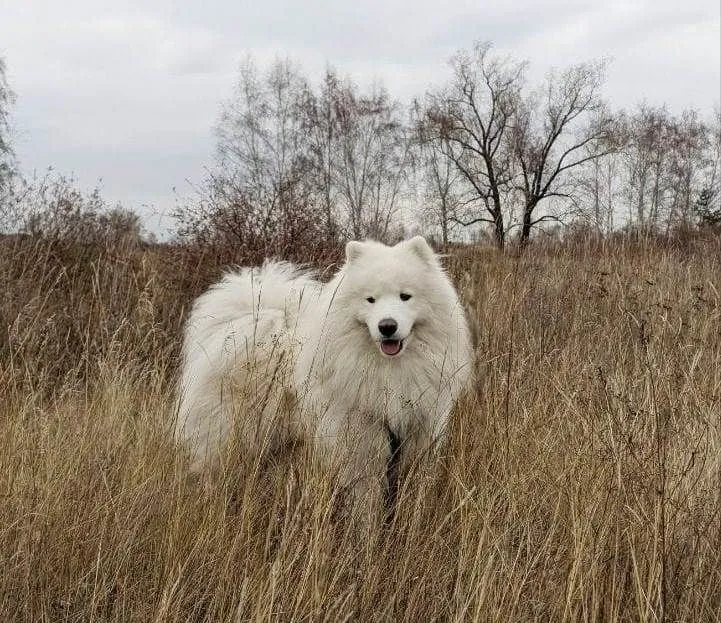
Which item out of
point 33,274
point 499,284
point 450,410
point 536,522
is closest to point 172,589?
point 536,522

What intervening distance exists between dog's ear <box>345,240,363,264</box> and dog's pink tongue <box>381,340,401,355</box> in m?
0.50

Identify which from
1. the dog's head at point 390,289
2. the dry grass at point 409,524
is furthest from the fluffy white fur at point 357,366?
the dry grass at point 409,524

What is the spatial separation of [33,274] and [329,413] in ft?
12.7

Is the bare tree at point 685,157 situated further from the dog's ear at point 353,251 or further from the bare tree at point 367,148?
the dog's ear at point 353,251

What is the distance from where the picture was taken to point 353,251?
301cm

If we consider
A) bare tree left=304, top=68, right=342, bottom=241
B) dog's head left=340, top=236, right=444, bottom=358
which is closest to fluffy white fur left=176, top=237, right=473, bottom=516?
dog's head left=340, top=236, right=444, bottom=358

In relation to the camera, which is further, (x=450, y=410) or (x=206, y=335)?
(x=206, y=335)

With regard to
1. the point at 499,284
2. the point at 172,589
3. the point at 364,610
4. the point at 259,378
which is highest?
the point at 499,284

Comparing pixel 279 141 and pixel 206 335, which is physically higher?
pixel 279 141

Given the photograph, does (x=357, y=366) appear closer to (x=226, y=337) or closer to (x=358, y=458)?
(x=358, y=458)

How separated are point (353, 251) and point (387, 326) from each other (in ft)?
1.81

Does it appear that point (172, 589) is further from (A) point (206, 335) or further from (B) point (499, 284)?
(B) point (499, 284)

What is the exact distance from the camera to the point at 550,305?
4.66 metres

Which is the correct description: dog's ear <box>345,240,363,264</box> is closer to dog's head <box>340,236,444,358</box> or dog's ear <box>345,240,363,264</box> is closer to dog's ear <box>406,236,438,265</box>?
dog's head <box>340,236,444,358</box>
